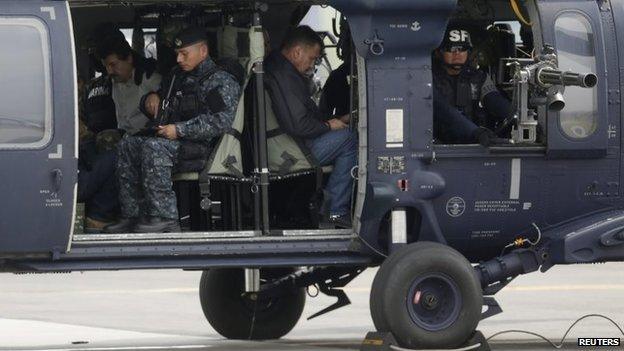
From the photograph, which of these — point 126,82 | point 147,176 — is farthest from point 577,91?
point 126,82

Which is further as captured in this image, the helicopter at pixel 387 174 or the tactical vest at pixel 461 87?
the tactical vest at pixel 461 87

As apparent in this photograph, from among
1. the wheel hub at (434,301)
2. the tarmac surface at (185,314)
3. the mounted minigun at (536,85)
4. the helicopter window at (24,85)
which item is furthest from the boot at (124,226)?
the mounted minigun at (536,85)

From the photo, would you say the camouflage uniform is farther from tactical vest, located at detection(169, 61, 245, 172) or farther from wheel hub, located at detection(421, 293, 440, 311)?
wheel hub, located at detection(421, 293, 440, 311)

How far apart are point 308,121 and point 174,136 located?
38.9 inches

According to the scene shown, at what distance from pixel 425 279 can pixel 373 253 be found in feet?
1.53

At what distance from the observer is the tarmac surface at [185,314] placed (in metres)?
14.5

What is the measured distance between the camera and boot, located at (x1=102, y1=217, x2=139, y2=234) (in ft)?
40.5

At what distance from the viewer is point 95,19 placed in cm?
1348

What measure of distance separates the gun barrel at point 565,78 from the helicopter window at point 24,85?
11.1 feet

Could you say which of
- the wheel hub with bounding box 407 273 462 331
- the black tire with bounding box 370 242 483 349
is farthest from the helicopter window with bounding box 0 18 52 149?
the wheel hub with bounding box 407 273 462 331

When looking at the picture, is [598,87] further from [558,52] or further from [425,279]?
[425,279]

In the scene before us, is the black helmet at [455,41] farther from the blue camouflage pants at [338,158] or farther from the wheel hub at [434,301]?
the wheel hub at [434,301]

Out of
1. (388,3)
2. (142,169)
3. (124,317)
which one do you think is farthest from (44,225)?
(124,317)

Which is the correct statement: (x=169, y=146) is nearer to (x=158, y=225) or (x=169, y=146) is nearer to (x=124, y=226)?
(x=158, y=225)
